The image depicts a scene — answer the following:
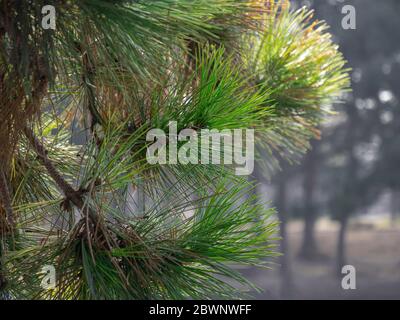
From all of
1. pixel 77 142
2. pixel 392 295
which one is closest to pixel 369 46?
pixel 392 295

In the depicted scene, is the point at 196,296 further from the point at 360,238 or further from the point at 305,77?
the point at 360,238

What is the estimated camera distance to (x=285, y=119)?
1821mm

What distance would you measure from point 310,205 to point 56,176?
35.8 feet

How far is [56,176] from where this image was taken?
131 cm

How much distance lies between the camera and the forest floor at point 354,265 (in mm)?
10609

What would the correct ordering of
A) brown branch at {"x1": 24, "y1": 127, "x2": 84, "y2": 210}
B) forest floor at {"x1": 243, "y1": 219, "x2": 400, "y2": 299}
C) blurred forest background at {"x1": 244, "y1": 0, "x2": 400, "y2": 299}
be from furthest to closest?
forest floor at {"x1": 243, "y1": 219, "x2": 400, "y2": 299} < blurred forest background at {"x1": 244, "y1": 0, "x2": 400, "y2": 299} < brown branch at {"x1": 24, "y1": 127, "x2": 84, "y2": 210}

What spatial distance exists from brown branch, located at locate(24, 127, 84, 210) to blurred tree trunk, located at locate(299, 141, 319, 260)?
9.85 meters

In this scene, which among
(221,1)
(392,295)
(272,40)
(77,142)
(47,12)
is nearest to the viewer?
(47,12)

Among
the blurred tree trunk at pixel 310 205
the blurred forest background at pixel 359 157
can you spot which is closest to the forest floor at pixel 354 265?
the blurred forest background at pixel 359 157

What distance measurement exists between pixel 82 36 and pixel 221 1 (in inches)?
9.6

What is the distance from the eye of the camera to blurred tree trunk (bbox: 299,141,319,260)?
1165 cm
